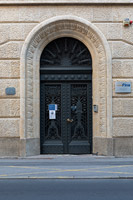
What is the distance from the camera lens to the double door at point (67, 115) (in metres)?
Answer: 14.4

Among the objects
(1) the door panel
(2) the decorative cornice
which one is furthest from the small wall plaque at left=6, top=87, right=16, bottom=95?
(2) the decorative cornice

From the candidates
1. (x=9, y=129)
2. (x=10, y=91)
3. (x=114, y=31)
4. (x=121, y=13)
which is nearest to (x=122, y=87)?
(x=114, y=31)

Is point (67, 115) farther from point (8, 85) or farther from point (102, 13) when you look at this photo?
point (102, 13)

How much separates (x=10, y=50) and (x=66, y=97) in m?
2.71

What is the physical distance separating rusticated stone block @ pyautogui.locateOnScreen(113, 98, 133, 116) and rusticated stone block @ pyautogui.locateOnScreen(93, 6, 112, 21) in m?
2.98

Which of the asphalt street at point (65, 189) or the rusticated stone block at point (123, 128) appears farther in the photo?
the rusticated stone block at point (123, 128)

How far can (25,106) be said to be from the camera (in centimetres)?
1370

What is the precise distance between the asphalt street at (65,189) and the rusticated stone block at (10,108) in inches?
181

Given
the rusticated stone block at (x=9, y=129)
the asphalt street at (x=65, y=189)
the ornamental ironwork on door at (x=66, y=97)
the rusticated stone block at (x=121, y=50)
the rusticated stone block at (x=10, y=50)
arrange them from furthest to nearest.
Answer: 1. the ornamental ironwork on door at (x=66, y=97)
2. the rusticated stone block at (x=121, y=50)
3. the rusticated stone block at (x=10, y=50)
4. the rusticated stone block at (x=9, y=129)
5. the asphalt street at (x=65, y=189)

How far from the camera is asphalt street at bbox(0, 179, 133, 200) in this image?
7441 millimetres

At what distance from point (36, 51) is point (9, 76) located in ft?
4.55

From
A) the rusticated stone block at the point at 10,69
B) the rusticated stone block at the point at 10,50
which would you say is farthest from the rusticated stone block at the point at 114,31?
the rusticated stone block at the point at 10,69

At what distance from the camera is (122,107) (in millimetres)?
13734

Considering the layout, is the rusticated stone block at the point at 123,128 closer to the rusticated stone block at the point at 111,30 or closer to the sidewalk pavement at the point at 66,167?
the sidewalk pavement at the point at 66,167
